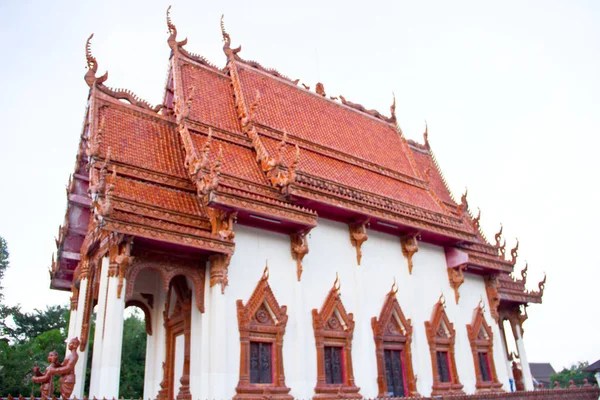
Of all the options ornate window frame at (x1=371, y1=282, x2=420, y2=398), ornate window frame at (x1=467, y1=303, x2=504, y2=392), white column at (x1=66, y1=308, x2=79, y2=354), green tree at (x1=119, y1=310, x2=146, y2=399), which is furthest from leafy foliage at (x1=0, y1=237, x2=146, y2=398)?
ornate window frame at (x1=467, y1=303, x2=504, y2=392)

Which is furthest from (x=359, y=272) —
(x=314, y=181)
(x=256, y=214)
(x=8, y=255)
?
(x=8, y=255)

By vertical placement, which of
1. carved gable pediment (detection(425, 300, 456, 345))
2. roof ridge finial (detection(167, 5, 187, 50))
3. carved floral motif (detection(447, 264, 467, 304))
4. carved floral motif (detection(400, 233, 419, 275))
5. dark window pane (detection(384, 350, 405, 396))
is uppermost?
roof ridge finial (detection(167, 5, 187, 50))

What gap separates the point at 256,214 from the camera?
11.0m

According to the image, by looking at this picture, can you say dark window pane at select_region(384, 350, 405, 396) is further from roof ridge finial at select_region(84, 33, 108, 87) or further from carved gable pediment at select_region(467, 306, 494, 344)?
roof ridge finial at select_region(84, 33, 108, 87)

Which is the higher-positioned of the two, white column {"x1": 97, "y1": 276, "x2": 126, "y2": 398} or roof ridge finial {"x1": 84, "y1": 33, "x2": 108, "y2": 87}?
roof ridge finial {"x1": 84, "y1": 33, "x2": 108, "y2": 87}

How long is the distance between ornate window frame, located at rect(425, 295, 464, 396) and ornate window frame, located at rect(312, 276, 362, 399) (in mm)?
2774

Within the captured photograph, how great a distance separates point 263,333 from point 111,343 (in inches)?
121

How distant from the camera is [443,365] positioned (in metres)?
13.9

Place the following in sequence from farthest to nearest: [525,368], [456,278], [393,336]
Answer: [525,368], [456,278], [393,336]

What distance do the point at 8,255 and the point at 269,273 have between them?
28.2m

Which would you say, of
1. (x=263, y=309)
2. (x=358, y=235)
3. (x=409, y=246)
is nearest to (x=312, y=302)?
(x=263, y=309)

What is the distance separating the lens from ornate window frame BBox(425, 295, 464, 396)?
13398mm

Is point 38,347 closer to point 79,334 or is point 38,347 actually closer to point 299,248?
point 79,334

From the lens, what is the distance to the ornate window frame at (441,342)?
44.0ft
